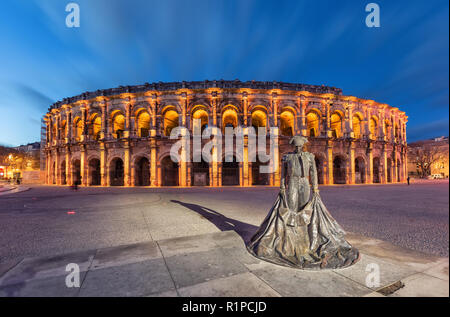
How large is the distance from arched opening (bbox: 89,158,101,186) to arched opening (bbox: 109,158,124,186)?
2.60 metres

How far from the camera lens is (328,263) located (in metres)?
2.64

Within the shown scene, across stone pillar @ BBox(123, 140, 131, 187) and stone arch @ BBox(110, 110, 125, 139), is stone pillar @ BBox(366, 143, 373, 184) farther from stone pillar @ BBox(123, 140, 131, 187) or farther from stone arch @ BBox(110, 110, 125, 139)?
stone arch @ BBox(110, 110, 125, 139)

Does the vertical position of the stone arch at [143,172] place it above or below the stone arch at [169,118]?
below

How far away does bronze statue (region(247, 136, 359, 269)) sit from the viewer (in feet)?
9.04

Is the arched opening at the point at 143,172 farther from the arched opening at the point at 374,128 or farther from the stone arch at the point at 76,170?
the arched opening at the point at 374,128

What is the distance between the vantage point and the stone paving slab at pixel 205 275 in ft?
6.76

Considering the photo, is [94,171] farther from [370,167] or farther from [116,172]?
[370,167]

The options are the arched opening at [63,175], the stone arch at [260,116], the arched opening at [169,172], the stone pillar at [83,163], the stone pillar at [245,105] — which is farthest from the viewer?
the arched opening at [63,175]

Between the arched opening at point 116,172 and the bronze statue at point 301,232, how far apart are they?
70.3 ft

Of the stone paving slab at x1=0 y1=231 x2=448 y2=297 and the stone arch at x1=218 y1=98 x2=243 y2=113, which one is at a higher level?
the stone arch at x1=218 y1=98 x2=243 y2=113

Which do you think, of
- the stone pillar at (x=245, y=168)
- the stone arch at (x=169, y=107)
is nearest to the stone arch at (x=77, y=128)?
the stone arch at (x=169, y=107)

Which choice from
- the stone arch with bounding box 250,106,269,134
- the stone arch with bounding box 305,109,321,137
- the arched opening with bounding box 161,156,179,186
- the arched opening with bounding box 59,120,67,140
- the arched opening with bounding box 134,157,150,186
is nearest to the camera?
the stone arch with bounding box 250,106,269,134

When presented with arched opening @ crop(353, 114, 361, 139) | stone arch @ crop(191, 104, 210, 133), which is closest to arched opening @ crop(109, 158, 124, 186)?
stone arch @ crop(191, 104, 210, 133)
